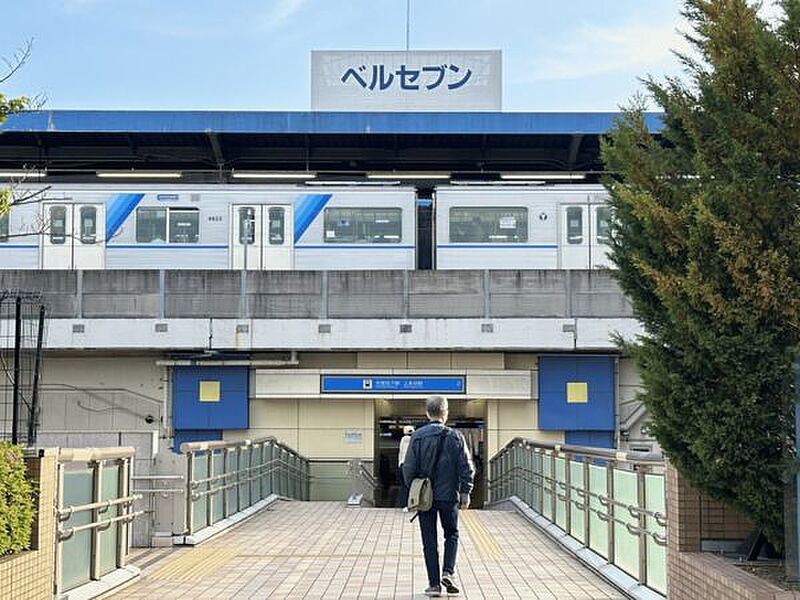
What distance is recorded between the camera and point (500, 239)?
85.4ft

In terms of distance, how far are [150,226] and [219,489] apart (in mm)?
13040

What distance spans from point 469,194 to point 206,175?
1118 cm

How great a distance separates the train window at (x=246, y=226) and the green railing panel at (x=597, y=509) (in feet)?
52.8

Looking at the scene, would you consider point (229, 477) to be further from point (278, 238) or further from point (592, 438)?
point (592, 438)

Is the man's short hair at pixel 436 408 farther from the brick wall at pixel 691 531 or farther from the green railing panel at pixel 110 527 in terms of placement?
the green railing panel at pixel 110 527

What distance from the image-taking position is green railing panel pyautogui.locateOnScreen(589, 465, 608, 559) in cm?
1008

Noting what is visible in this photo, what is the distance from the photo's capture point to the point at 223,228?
1022 inches

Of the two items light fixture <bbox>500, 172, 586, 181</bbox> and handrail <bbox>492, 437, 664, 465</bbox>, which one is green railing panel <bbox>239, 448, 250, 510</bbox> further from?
light fixture <bbox>500, 172, 586, 181</bbox>

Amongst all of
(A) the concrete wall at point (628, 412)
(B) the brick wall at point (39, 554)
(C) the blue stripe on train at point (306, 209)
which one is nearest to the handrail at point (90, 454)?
(B) the brick wall at point (39, 554)

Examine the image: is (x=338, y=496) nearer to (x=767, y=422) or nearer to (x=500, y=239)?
(x=500, y=239)

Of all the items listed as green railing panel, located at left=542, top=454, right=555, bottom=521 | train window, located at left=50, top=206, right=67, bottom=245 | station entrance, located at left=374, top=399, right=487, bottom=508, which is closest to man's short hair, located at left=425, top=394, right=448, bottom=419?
green railing panel, located at left=542, top=454, right=555, bottom=521

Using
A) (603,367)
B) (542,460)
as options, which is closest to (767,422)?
(542,460)

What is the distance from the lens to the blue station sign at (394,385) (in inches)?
1011

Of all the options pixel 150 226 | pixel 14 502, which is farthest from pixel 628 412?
pixel 14 502
